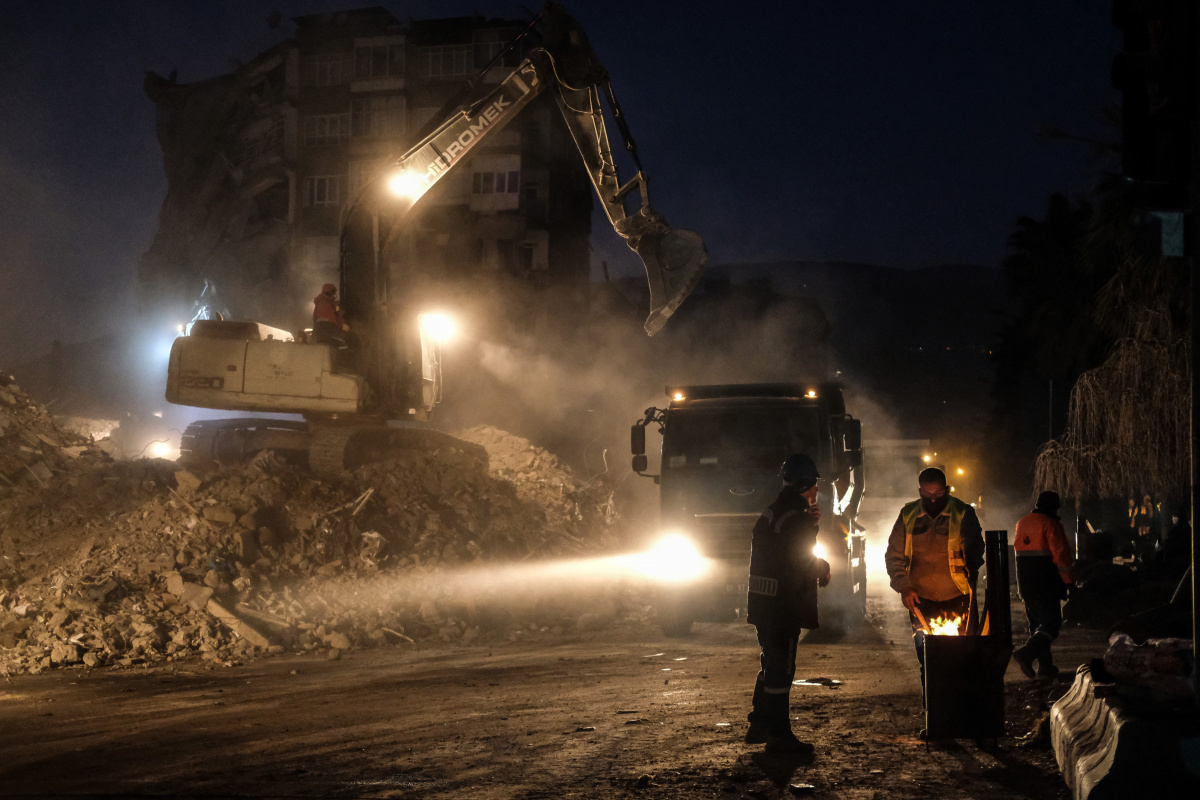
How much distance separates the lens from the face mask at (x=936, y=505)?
7320mm

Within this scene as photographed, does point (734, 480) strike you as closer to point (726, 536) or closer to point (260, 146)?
point (726, 536)

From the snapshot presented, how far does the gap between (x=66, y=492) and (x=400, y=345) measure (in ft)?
18.9

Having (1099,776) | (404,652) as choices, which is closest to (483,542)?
(404,652)

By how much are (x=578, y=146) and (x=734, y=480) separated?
6530mm

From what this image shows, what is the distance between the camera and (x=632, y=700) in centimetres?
861

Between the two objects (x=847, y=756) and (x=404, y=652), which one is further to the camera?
(x=404, y=652)

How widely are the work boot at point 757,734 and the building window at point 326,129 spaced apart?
1856 inches

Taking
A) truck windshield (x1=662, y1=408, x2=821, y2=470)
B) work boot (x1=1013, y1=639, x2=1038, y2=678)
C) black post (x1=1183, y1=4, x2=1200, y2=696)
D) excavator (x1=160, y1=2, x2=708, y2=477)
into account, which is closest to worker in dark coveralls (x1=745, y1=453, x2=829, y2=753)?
black post (x1=1183, y1=4, x2=1200, y2=696)

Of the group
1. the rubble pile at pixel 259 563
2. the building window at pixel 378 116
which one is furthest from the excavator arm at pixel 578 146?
the building window at pixel 378 116

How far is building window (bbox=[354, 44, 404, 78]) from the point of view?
1903 inches

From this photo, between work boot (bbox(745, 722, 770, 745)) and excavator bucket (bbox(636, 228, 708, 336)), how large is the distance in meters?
7.89

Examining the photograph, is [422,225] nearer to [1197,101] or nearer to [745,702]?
[745,702]

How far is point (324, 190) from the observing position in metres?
50.6

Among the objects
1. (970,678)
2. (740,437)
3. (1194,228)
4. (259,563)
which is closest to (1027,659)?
(970,678)
